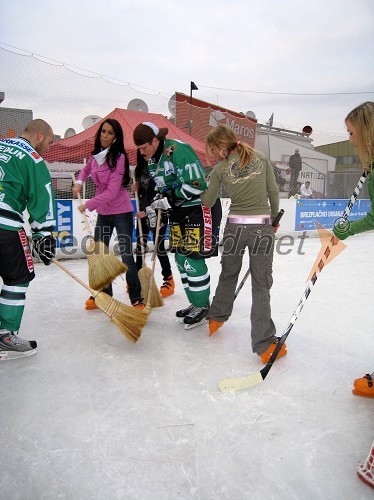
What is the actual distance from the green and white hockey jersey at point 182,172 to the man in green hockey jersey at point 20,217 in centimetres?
73

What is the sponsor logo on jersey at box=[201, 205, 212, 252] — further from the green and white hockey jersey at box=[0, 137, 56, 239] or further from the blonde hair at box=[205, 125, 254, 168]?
the green and white hockey jersey at box=[0, 137, 56, 239]

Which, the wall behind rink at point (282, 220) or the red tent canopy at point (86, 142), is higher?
the red tent canopy at point (86, 142)

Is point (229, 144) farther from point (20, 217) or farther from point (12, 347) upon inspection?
point (12, 347)

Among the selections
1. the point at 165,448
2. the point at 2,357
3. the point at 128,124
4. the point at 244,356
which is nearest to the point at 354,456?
the point at 165,448

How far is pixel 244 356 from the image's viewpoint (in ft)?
7.55

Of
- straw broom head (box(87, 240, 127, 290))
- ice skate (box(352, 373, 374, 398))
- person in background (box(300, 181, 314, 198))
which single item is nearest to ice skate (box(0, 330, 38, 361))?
straw broom head (box(87, 240, 127, 290))

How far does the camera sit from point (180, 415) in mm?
1690

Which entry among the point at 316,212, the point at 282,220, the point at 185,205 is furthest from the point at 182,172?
the point at 316,212

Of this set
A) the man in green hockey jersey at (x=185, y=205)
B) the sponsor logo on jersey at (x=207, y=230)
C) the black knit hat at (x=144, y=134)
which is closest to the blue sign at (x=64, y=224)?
the man in green hockey jersey at (x=185, y=205)

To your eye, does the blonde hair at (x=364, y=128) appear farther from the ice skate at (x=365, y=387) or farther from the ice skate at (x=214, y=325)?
the ice skate at (x=214, y=325)

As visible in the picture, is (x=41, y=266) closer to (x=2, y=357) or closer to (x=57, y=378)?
(x=2, y=357)

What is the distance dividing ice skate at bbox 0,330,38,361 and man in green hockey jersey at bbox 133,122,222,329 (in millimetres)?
1060

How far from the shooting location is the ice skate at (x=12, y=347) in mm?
2246

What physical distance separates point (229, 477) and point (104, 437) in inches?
20.5
